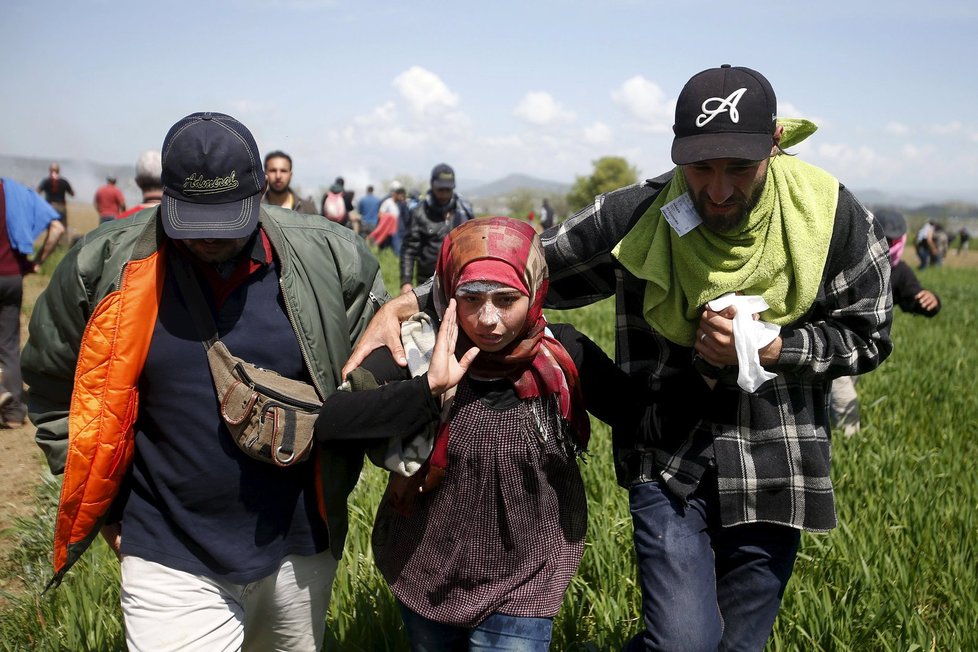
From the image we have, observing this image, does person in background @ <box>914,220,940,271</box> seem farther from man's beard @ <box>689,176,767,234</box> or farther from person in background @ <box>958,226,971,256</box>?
man's beard @ <box>689,176,767,234</box>

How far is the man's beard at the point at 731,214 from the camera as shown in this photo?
224 cm

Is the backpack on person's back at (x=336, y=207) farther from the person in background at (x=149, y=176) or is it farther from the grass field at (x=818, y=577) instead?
the grass field at (x=818, y=577)

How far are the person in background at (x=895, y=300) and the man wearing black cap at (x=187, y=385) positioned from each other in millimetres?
2609

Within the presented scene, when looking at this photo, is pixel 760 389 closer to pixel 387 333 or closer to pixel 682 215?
pixel 682 215

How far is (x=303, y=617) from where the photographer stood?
8.47 ft

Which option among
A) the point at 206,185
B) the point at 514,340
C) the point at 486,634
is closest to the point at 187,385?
the point at 206,185

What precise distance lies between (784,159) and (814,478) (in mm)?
846

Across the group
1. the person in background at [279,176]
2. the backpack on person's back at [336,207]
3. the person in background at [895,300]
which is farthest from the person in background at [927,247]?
the person in background at [279,176]

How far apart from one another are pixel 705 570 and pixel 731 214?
0.94 meters

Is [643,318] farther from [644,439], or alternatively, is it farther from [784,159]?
[784,159]

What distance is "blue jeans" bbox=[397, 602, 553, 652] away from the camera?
2.25 meters

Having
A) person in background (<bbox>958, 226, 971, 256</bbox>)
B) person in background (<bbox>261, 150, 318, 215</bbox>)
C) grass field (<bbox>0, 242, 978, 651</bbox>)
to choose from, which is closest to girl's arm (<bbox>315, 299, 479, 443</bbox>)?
grass field (<bbox>0, 242, 978, 651</bbox>)

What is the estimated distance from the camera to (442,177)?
7.78 meters

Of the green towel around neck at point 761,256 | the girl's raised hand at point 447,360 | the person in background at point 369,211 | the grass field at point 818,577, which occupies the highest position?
the green towel around neck at point 761,256
